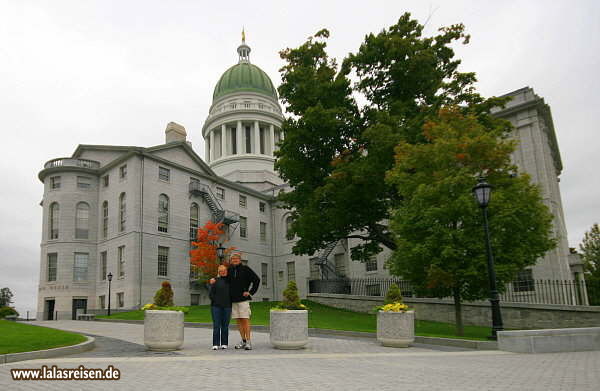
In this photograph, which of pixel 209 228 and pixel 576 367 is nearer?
pixel 576 367

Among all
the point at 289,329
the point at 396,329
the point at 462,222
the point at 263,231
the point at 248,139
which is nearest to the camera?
the point at 289,329

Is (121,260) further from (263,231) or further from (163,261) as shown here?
(263,231)

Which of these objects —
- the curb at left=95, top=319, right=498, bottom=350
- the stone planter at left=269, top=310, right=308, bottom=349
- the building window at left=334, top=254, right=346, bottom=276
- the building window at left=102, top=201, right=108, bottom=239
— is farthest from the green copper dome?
the stone planter at left=269, top=310, right=308, bottom=349

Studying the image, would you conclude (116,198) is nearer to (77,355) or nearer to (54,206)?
(54,206)

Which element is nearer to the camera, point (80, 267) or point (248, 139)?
point (80, 267)

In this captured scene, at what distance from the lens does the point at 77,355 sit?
1028 cm

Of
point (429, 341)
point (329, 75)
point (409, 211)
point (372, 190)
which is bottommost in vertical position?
point (429, 341)

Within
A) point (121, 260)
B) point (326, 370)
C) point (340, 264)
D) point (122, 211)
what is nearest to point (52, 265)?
point (121, 260)

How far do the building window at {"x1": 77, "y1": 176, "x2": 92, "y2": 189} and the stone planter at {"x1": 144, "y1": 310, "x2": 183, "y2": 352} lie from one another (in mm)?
36287

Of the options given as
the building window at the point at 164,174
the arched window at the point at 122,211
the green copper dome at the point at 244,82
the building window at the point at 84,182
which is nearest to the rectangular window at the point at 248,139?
the green copper dome at the point at 244,82

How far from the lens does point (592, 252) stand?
1858 inches

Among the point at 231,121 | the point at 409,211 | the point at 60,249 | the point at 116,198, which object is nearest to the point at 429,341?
the point at 409,211

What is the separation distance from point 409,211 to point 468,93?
1075cm

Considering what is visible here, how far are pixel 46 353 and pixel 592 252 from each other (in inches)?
2006
